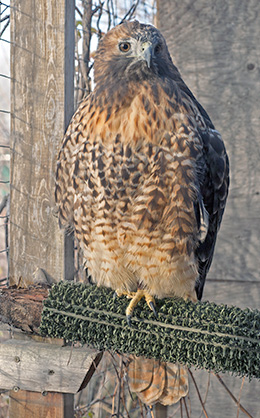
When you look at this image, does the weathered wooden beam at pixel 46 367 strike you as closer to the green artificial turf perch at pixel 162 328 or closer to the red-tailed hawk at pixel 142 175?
the green artificial turf perch at pixel 162 328

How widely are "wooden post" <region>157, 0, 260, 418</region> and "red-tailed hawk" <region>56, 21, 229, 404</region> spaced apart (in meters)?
0.91

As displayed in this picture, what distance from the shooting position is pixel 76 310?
183cm

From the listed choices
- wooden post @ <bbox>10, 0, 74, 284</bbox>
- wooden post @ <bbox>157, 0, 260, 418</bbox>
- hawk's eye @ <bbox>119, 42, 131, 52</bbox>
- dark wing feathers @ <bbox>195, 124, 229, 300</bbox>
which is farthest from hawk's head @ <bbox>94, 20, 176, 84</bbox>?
wooden post @ <bbox>157, 0, 260, 418</bbox>

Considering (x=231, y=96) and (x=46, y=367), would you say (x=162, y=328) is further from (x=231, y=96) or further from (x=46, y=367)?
(x=231, y=96)

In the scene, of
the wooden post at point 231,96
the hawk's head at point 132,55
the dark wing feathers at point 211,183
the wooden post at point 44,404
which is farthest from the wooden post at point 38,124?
the wooden post at point 231,96

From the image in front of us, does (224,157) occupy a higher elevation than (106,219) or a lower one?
higher

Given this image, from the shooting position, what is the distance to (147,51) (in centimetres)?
178

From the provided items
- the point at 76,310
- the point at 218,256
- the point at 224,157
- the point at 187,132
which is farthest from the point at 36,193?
the point at 218,256

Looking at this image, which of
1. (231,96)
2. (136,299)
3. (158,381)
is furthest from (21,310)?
Answer: (231,96)

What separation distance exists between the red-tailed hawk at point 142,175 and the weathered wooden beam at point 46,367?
272 millimetres

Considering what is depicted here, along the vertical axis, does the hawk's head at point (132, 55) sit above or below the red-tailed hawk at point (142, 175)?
above

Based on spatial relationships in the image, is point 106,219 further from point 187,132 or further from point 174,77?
point 174,77

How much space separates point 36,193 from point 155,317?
0.78 metres

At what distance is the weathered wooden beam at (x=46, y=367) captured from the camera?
1.76m
